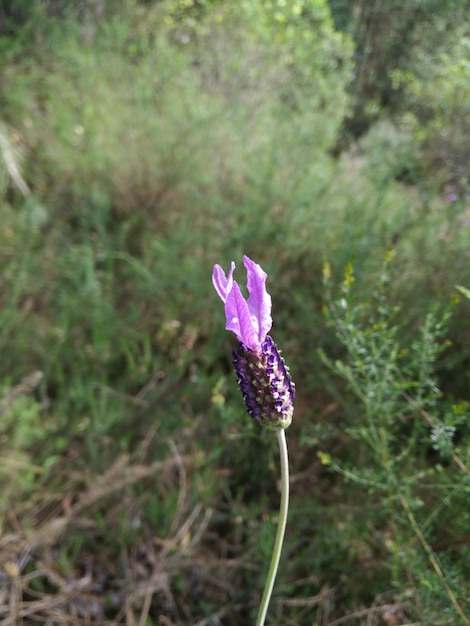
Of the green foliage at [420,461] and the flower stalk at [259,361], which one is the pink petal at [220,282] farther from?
the green foliage at [420,461]

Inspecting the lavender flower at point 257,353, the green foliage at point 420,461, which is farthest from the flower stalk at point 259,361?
the green foliage at point 420,461

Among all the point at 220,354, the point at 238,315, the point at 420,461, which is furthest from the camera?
the point at 220,354

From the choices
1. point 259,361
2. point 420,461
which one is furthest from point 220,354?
point 259,361

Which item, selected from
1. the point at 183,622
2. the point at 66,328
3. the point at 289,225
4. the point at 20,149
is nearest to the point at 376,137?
the point at 289,225

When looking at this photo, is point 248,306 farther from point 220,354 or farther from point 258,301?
point 220,354

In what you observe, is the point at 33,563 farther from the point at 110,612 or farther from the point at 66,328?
the point at 66,328

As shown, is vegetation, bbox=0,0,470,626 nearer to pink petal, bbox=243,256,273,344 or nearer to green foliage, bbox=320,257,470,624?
green foliage, bbox=320,257,470,624
